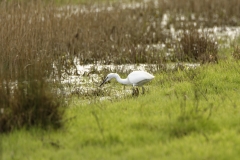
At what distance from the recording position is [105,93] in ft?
25.8

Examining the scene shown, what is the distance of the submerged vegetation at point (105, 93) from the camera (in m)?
5.19

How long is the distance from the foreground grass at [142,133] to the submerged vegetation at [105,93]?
0.01m

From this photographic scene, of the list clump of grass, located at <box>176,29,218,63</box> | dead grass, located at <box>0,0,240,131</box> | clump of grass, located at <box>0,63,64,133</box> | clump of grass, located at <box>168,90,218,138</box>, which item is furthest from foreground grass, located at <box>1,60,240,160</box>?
clump of grass, located at <box>176,29,218,63</box>

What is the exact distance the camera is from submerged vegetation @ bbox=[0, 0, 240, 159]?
519cm

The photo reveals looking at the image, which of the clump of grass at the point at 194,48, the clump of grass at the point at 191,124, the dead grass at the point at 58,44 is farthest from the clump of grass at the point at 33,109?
the clump of grass at the point at 194,48

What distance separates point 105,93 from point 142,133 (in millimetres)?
2548

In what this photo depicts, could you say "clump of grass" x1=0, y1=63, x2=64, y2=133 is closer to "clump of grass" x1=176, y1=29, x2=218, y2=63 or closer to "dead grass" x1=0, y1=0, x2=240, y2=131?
"dead grass" x1=0, y1=0, x2=240, y2=131

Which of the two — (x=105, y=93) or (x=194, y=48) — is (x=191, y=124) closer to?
(x=105, y=93)

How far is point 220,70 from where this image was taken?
8391 mm

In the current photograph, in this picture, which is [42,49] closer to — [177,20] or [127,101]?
[127,101]

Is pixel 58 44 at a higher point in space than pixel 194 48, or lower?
higher

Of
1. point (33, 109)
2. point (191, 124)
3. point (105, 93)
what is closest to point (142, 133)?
point (191, 124)

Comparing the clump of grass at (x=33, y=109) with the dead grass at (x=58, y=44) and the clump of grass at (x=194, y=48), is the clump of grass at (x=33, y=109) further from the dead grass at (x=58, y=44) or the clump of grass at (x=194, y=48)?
the clump of grass at (x=194, y=48)

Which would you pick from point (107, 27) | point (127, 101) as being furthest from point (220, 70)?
point (107, 27)
